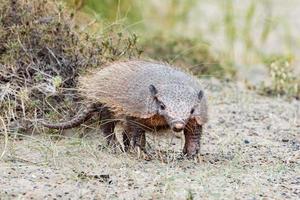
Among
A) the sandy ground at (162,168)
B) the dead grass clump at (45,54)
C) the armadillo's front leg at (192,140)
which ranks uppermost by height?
the dead grass clump at (45,54)

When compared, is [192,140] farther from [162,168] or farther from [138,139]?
[162,168]

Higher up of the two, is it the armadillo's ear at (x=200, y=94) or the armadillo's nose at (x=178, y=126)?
the armadillo's ear at (x=200, y=94)

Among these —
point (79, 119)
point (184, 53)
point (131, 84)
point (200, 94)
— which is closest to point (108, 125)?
point (79, 119)

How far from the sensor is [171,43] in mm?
9805

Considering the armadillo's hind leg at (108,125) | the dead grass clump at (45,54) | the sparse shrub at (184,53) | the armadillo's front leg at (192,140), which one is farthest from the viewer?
the sparse shrub at (184,53)

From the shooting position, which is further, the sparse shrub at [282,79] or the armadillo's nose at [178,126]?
the sparse shrub at [282,79]

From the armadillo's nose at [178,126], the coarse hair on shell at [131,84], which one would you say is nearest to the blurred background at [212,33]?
the coarse hair on shell at [131,84]

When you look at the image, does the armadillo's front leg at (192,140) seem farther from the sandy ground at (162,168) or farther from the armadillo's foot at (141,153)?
the armadillo's foot at (141,153)

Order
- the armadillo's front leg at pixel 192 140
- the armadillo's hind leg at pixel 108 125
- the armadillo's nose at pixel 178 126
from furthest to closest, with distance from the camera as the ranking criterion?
the armadillo's hind leg at pixel 108 125 < the armadillo's front leg at pixel 192 140 < the armadillo's nose at pixel 178 126

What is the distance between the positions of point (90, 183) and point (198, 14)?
589 cm

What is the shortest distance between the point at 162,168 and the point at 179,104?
420mm

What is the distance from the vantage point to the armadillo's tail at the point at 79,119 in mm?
6562

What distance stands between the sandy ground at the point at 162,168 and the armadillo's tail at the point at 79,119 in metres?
0.09

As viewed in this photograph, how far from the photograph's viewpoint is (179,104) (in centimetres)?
593
